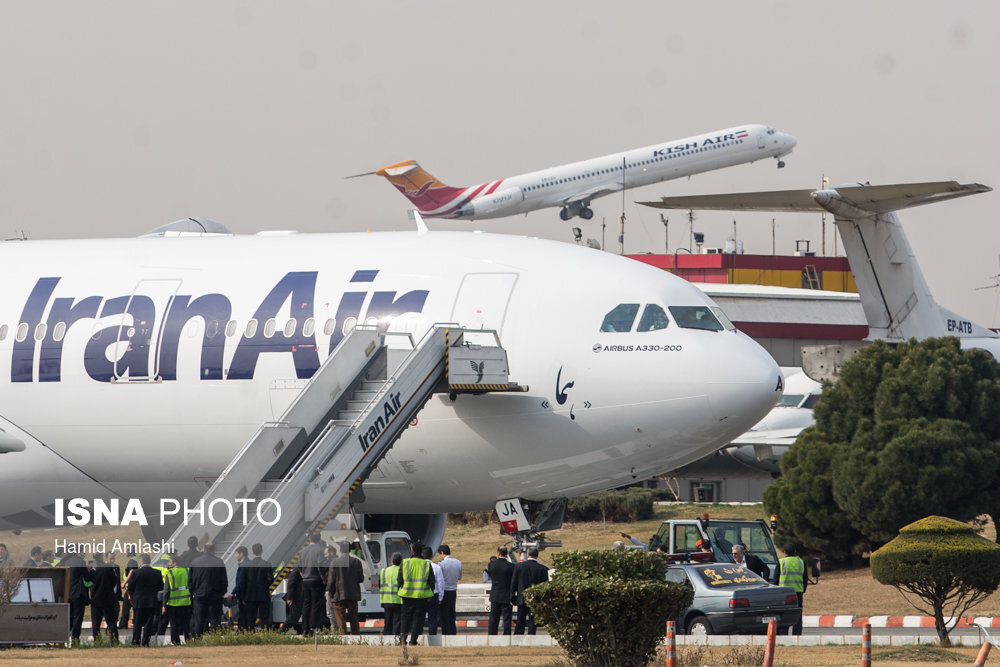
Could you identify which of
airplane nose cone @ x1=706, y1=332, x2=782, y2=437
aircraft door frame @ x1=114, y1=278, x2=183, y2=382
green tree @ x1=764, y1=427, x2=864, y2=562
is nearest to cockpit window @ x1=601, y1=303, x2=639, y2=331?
airplane nose cone @ x1=706, y1=332, x2=782, y2=437

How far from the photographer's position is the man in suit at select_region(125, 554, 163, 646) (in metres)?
22.2

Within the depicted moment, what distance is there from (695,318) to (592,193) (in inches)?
3454

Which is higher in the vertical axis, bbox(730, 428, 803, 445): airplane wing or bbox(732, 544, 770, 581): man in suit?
bbox(730, 428, 803, 445): airplane wing

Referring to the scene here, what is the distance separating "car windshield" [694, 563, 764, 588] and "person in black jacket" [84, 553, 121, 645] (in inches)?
356

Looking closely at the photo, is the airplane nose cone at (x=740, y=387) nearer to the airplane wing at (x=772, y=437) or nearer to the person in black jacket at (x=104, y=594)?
the person in black jacket at (x=104, y=594)

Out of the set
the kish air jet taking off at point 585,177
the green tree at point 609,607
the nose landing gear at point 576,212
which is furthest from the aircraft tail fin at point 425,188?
the green tree at point 609,607

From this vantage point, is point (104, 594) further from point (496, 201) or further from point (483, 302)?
point (496, 201)

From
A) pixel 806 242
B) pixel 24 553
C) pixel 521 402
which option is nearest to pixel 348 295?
pixel 521 402

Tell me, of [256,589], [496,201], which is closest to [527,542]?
[256,589]

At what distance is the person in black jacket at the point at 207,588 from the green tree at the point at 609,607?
7.79 metres

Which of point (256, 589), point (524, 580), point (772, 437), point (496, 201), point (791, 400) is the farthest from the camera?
point (496, 201)

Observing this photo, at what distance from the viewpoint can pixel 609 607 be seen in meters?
15.5

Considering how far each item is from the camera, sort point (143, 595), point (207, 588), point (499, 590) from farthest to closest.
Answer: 1. point (499, 590)
2. point (207, 588)
3. point (143, 595)

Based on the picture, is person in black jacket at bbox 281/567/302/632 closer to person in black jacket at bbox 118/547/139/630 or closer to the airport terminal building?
person in black jacket at bbox 118/547/139/630
